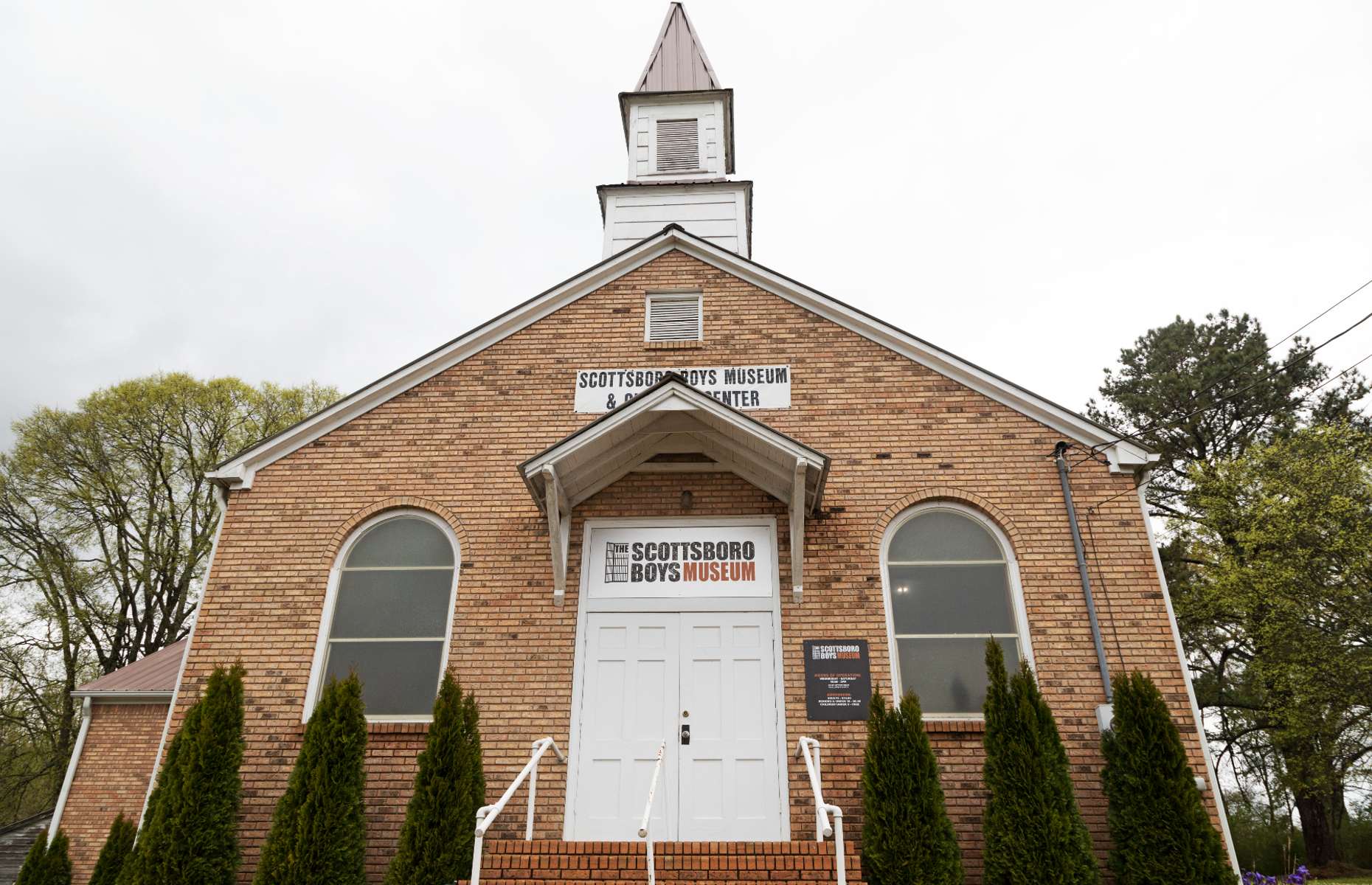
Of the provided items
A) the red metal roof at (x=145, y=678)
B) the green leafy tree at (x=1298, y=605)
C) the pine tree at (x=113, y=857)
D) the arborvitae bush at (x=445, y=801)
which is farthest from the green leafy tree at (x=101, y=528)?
the green leafy tree at (x=1298, y=605)

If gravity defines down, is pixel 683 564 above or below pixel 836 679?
above

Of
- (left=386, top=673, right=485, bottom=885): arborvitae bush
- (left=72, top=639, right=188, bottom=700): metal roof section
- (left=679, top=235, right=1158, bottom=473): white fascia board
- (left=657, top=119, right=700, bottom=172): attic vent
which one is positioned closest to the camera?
(left=386, top=673, right=485, bottom=885): arborvitae bush

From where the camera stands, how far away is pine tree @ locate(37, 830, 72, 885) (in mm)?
10875

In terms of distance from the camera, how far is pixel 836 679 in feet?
25.3

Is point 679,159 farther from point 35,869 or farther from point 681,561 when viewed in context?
point 35,869

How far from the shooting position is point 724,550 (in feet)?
27.6

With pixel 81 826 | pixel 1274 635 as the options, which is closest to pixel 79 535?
pixel 81 826

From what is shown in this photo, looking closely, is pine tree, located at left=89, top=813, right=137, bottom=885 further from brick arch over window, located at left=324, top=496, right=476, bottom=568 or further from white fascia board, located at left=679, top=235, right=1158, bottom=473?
white fascia board, located at left=679, top=235, right=1158, bottom=473

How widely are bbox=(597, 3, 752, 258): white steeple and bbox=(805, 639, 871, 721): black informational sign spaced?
21.3ft

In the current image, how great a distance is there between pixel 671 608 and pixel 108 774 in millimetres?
10563

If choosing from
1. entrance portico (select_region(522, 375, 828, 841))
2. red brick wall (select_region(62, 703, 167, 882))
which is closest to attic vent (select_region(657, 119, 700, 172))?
entrance portico (select_region(522, 375, 828, 841))

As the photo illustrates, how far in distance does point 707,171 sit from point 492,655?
8787 millimetres

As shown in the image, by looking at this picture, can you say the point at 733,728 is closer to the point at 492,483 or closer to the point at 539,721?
the point at 539,721

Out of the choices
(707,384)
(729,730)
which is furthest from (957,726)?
(707,384)
